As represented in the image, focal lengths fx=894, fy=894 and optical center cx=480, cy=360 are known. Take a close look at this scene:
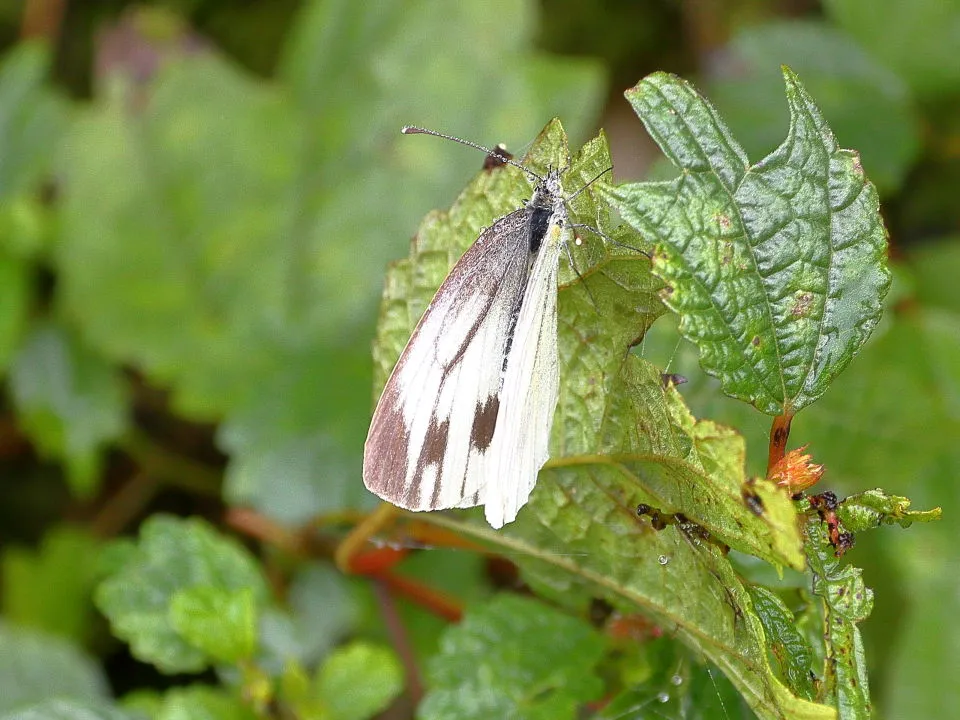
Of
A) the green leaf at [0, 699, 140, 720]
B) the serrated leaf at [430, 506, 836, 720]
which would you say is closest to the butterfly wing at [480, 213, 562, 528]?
the serrated leaf at [430, 506, 836, 720]

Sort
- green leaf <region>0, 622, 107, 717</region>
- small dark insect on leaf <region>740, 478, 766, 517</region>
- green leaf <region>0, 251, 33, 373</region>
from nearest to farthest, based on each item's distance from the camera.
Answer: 1. small dark insect on leaf <region>740, 478, 766, 517</region>
2. green leaf <region>0, 622, 107, 717</region>
3. green leaf <region>0, 251, 33, 373</region>

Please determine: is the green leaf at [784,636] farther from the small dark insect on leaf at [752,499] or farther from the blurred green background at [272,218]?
the blurred green background at [272,218]

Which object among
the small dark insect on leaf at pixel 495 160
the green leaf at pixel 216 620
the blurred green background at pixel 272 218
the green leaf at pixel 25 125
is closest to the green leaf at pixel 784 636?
the small dark insect on leaf at pixel 495 160

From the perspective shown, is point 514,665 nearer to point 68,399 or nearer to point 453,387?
point 453,387

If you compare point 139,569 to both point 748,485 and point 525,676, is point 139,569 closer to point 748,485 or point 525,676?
point 525,676

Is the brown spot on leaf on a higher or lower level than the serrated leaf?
higher

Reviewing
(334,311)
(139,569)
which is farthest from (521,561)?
(334,311)

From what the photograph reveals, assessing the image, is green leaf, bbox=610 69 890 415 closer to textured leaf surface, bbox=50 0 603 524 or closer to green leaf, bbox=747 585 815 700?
green leaf, bbox=747 585 815 700
